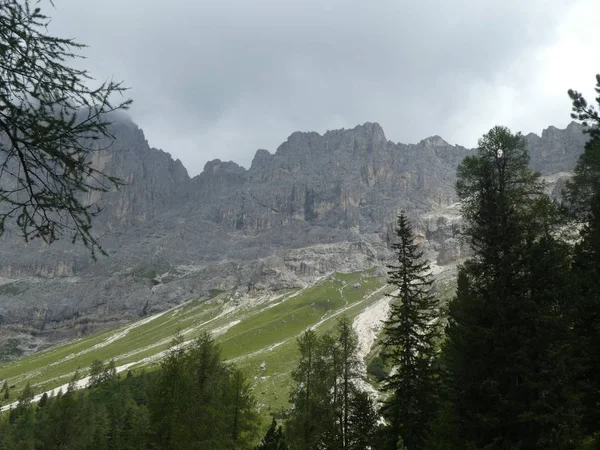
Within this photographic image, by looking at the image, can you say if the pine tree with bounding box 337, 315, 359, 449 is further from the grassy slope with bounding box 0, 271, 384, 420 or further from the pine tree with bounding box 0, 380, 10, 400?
the pine tree with bounding box 0, 380, 10, 400

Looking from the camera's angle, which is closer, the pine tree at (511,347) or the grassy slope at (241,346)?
the pine tree at (511,347)

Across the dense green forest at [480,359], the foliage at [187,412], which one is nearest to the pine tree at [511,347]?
the dense green forest at [480,359]

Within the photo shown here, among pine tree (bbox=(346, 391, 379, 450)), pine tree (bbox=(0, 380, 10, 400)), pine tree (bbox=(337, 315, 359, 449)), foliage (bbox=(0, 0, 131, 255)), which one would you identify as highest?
foliage (bbox=(0, 0, 131, 255))

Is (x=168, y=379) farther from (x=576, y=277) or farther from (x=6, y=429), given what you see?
(x=6, y=429)

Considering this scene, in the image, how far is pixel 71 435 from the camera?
3966 cm

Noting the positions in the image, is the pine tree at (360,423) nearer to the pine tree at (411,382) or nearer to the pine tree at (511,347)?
the pine tree at (411,382)

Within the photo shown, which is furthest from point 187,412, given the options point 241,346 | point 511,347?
point 241,346

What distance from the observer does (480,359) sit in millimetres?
15312

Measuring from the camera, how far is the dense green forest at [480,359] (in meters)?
14.2

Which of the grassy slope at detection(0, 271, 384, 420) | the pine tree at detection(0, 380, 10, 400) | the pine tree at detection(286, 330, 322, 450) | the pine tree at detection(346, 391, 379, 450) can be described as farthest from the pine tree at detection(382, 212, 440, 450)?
the pine tree at detection(0, 380, 10, 400)

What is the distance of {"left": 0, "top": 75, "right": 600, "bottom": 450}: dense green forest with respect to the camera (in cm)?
1416

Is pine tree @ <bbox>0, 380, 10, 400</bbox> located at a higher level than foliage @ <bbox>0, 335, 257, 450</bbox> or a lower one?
lower

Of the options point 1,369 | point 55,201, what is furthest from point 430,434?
point 1,369

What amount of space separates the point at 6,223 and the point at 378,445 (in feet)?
68.9
